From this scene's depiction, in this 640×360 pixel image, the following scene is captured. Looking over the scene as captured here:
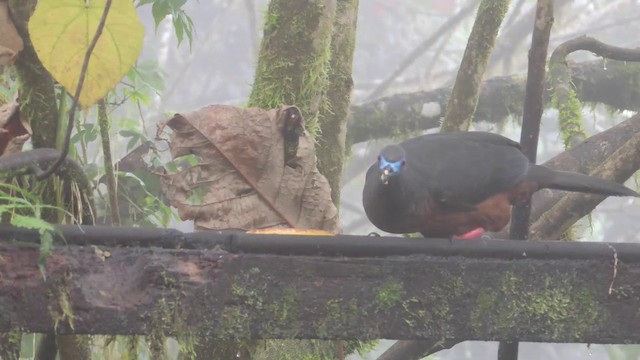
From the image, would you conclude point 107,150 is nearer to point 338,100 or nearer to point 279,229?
point 279,229

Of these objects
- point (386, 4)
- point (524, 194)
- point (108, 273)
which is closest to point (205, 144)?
point (108, 273)

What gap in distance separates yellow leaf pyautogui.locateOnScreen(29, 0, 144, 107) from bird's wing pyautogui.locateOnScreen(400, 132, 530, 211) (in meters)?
0.80

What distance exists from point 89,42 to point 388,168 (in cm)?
79

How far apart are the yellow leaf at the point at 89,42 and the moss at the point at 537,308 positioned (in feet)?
3.17

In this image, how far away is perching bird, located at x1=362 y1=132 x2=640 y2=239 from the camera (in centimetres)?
202

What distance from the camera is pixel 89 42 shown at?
177 centimetres

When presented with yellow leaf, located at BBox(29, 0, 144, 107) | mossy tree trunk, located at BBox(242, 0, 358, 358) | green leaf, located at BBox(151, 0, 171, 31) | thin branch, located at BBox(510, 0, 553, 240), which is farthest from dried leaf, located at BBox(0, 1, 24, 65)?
thin branch, located at BBox(510, 0, 553, 240)

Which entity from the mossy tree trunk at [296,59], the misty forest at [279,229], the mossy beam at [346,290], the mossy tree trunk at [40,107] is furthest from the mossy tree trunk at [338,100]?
the mossy beam at [346,290]

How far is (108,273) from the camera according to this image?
1510mm

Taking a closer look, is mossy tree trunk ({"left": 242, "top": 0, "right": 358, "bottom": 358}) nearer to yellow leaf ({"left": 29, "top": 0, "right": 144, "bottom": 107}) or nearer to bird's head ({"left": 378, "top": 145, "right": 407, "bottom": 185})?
bird's head ({"left": 378, "top": 145, "right": 407, "bottom": 185})

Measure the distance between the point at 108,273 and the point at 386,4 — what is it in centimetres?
1390

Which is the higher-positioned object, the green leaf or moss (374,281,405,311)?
the green leaf

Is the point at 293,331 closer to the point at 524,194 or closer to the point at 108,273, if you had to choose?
the point at 108,273

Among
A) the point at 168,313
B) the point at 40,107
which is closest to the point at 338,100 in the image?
the point at 40,107
